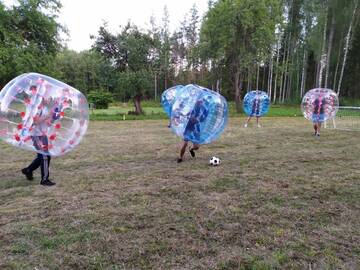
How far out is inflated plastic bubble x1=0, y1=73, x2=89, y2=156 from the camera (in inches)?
A: 199

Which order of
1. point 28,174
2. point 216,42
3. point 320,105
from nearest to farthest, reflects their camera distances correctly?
point 28,174 < point 320,105 < point 216,42

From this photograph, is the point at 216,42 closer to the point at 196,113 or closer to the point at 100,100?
the point at 100,100

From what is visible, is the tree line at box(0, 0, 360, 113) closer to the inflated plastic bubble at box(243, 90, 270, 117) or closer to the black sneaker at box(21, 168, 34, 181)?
the inflated plastic bubble at box(243, 90, 270, 117)

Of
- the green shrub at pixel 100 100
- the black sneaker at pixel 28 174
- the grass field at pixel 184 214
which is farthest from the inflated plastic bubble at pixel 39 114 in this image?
the green shrub at pixel 100 100

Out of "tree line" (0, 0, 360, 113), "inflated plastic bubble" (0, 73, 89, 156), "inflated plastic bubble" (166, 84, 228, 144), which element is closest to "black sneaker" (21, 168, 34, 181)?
"inflated plastic bubble" (0, 73, 89, 156)

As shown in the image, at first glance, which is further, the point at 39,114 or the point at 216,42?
the point at 216,42

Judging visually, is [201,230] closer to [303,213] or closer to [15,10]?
[303,213]

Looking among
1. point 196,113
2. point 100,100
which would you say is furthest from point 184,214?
point 100,100

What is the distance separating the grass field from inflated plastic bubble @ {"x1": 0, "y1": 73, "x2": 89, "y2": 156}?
0.81 meters

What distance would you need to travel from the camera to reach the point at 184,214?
4402 millimetres

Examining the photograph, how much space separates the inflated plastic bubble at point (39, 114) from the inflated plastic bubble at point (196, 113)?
2.18 metres

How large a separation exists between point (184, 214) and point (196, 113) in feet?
9.99

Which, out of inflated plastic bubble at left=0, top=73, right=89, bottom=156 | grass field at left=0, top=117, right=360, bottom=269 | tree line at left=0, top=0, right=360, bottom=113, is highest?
tree line at left=0, top=0, right=360, bottom=113

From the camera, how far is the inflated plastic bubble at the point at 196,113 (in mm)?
7047
